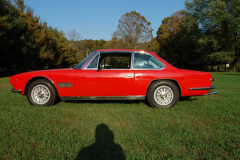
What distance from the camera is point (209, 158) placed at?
209 centimetres

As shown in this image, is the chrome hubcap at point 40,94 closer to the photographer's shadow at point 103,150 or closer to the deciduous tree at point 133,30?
the photographer's shadow at point 103,150

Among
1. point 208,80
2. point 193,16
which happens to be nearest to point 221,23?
point 193,16

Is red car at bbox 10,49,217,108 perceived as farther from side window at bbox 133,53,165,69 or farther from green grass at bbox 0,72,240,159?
green grass at bbox 0,72,240,159

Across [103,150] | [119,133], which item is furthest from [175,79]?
[103,150]


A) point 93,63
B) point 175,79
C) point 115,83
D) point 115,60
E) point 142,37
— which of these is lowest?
point 115,83

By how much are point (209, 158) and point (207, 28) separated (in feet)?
102

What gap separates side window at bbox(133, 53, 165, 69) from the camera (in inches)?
178

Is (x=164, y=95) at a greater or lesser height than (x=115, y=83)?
lesser

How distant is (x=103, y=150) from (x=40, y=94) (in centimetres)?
294

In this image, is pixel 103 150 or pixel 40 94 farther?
pixel 40 94

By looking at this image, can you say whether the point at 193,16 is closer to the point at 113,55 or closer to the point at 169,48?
the point at 169,48

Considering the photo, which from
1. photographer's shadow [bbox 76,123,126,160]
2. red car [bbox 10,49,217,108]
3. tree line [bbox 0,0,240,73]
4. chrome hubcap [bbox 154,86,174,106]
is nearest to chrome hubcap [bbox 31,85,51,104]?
red car [bbox 10,49,217,108]

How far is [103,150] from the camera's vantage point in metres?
2.25

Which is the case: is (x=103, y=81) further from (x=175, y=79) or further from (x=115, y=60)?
(x=175, y=79)
